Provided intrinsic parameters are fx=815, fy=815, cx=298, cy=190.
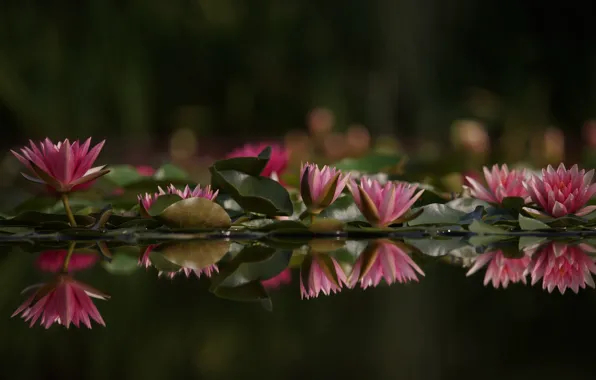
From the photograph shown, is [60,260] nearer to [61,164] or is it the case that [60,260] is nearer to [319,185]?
[61,164]

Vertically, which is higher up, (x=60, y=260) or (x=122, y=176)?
(x=122, y=176)

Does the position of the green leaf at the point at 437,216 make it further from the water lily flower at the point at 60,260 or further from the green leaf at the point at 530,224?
the water lily flower at the point at 60,260

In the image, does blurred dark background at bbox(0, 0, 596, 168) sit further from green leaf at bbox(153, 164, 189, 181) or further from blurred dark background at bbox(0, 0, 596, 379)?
green leaf at bbox(153, 164, 189, 181)

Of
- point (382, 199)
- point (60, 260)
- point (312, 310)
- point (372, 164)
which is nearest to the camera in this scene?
point (312, 310)

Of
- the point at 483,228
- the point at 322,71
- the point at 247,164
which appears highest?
the point at 322,71

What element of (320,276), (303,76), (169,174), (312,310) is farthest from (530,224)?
(303,76)

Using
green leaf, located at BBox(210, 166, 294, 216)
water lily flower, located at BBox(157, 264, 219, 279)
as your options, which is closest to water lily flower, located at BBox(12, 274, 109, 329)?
water lily flower, located at BBox(157, 264, 219, 279)
